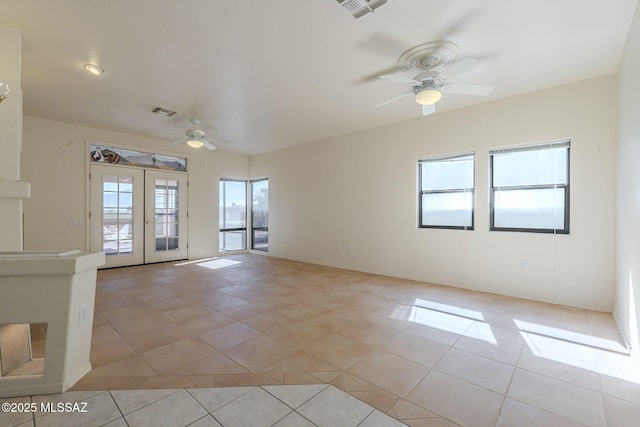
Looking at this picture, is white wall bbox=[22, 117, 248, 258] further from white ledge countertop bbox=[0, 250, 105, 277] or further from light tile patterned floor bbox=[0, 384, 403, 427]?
light tile patterned floor bbox=[0, 384, 403, 427]

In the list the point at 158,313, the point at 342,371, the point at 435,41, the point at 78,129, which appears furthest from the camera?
the point at 78,129

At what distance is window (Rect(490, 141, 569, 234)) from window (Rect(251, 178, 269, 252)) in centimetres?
568

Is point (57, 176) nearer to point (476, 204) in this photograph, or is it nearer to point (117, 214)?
point (117, 214)

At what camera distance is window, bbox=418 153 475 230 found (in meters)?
4.69

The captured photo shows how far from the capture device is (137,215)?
6430 mm

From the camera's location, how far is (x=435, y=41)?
9.40ft

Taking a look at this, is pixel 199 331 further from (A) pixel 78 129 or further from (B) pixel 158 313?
(A) pixel 78 129

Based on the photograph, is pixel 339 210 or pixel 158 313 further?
pixel 339 210

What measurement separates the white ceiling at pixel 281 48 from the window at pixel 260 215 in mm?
3716

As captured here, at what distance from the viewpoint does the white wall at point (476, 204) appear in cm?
362

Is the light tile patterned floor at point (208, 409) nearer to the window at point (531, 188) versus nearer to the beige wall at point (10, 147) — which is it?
the beige wall at point (10, 147)

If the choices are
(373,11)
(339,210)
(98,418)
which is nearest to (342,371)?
(98,418)

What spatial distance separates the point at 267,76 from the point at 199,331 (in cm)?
309

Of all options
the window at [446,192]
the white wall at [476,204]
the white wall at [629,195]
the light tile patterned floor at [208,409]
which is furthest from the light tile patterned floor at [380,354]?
the window at [446,192]
